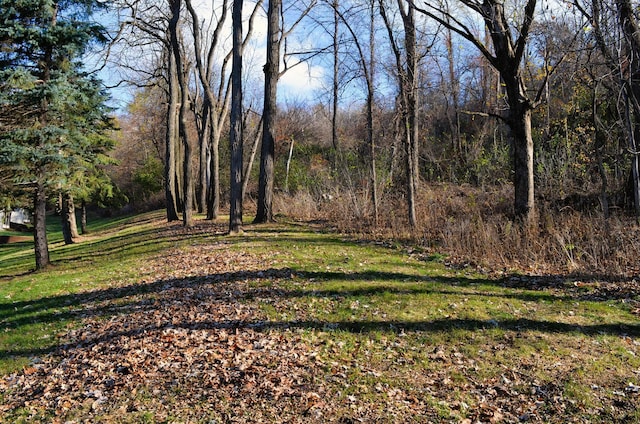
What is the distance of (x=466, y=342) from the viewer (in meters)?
5.07

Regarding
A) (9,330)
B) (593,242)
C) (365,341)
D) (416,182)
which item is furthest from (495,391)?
(416,182)

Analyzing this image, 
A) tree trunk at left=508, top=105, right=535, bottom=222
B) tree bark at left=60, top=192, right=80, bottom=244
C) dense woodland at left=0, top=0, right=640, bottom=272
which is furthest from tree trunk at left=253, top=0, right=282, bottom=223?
tree bark at left=60, top=192, right=80, bottom=244

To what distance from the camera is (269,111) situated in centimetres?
1434

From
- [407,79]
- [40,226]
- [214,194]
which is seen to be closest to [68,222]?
[214,194]

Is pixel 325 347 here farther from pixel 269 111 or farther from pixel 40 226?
pixel 269 111

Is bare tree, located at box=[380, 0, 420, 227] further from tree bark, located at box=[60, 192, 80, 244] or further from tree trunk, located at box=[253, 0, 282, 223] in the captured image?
tree bark, located at box=[60, 192, 80, 244]

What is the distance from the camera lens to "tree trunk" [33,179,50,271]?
36.0ft

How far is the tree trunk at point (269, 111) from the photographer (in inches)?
557

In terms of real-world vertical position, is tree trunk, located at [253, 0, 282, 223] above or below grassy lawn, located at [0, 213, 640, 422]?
above

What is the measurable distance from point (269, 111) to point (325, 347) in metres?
10.5

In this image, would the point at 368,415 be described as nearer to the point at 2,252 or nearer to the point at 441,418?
the point at 441,418

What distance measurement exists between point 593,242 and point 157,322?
7226mm

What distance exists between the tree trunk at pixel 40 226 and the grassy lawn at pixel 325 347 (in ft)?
10.6

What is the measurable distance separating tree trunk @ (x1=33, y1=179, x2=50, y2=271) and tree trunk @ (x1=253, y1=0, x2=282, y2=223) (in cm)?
593
